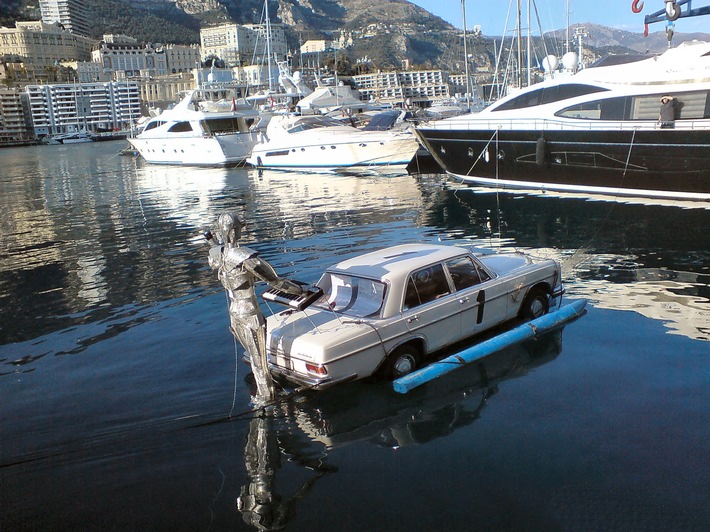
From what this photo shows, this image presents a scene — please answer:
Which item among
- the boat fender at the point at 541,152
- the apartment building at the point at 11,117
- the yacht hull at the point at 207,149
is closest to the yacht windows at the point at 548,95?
the boat fender at the point at 541,152

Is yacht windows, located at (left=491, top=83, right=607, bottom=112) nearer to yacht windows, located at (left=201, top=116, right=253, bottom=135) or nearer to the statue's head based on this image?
the statue's head

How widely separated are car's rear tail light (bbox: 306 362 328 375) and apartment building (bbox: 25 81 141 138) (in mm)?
168547

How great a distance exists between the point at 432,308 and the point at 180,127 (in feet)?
149

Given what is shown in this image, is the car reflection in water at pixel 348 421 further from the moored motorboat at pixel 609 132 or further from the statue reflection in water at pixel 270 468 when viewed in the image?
the moored motorboat at pixel 609 132

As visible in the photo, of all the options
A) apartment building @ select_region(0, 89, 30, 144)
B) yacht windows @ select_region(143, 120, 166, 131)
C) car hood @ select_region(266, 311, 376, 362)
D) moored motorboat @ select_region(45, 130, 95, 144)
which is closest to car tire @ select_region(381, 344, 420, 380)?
car hood @ select_region(266, 311, 376, 362)

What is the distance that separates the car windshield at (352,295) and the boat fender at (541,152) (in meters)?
16.8

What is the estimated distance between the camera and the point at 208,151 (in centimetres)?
4822

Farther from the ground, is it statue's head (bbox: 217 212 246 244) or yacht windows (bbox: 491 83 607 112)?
yacht windows (bbox: 491 83 607 112)

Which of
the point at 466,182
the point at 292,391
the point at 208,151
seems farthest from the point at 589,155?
the point at 208,151

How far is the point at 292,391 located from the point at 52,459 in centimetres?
284

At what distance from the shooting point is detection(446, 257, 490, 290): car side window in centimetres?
933

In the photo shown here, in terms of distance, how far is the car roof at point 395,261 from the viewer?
8711 millimetres

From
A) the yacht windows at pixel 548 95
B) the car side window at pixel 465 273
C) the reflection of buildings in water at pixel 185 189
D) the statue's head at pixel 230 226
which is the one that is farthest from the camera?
the reflection of buildings in water at pixel 185 189

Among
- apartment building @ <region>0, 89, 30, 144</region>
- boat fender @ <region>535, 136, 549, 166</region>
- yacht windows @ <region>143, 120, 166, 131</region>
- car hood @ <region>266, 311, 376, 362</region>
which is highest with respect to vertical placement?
apartment building @ <region>0, 89, 30, 144</region>
